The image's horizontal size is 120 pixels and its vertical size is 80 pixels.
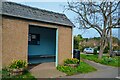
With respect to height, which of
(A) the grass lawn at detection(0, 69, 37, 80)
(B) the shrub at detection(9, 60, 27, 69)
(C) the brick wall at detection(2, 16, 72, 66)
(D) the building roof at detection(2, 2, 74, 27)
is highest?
(D) the building roof at detection(2, 2, 74, 27)

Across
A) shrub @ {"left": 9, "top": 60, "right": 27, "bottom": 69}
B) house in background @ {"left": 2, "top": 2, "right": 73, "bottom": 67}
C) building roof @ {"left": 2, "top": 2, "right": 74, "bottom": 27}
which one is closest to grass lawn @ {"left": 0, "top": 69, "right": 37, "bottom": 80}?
shrub @ {"left": 9, "top": 60, "right": 27, "bottom": 69}

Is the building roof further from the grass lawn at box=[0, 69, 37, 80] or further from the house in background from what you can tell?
the grass lawn at box=[0, 69, 37, 80]

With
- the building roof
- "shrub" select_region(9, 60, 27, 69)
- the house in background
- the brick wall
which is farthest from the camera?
the building roof

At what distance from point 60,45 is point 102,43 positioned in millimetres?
10037

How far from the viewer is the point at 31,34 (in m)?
18.7

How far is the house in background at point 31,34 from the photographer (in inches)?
448

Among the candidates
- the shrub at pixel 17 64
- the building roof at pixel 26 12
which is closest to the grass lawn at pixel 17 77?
the shrub at pixel 17 64

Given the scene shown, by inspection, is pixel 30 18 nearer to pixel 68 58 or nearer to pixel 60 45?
pixel 60 45

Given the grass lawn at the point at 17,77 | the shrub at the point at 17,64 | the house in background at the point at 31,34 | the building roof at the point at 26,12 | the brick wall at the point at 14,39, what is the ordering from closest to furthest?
1. the grass lawn at the point at 17,77
2. the shrub at the point at 17,64
3. the brick wall at the point at 14,39
4. the house in background at the point at 31,34
5. the building roof at the point at 26,12

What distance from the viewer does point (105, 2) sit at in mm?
22156

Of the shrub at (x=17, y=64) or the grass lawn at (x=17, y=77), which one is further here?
the shrub at (x=17, y=64)

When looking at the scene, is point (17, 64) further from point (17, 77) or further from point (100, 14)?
point (100, 14)

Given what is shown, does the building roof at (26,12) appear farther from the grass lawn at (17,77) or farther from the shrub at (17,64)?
the grass lawn at (17,77)

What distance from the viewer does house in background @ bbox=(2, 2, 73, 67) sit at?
1138 centimetres
